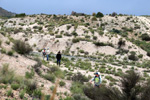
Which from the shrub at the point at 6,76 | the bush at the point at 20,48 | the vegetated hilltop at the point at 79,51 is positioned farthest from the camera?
the bush at the point at 20,48

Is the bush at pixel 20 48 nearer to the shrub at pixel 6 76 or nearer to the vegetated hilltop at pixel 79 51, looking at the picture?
the vegetated hilltop at pixel 79 51

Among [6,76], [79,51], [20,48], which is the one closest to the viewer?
[6,76]

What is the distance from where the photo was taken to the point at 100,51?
33.2 meters

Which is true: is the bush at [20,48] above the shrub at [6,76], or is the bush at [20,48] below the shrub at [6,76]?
above

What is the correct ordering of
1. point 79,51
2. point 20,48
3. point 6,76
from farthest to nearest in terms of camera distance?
point 79,51, point 20,48, point 6,76

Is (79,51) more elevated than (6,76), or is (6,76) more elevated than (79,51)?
(79,51)

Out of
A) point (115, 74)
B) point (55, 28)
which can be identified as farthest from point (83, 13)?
point (115, 74)

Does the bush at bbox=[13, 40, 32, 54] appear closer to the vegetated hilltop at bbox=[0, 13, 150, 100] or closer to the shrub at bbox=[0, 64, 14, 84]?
the vegetated hilltop at bbox=[0, 13, 150, 100]

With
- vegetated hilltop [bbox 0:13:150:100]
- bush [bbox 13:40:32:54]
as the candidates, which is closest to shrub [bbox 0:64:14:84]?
vegetated hilltop [bbox 0:13:150:100]

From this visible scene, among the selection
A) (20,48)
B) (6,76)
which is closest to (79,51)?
(20,48)

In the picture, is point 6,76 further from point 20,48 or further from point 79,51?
point 79,51

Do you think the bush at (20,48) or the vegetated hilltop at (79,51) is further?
the bush at (20,48)

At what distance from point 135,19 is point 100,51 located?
40863mm

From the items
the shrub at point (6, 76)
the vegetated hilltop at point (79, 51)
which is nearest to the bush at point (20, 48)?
the vegetated hilltop at point (79, 51)
